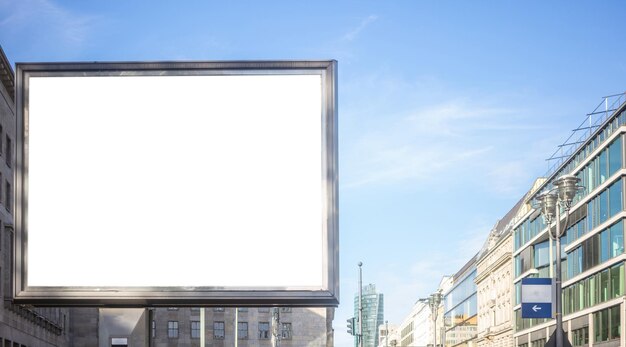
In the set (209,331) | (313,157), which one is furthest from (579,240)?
(313,157)

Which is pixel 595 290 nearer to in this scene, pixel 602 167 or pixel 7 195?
pixel 602 167

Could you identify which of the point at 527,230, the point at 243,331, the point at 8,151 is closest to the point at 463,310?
the point at 243,331

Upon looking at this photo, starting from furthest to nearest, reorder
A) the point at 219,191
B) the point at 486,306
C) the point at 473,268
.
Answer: the point at 473,268
the point at 486,306
the point at 219,191

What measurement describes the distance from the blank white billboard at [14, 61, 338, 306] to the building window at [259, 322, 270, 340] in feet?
390

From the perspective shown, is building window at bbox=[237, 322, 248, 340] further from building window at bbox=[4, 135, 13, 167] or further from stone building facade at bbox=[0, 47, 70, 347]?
building window at bbox=[4, 135, 13, 167]

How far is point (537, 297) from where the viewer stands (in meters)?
35.4

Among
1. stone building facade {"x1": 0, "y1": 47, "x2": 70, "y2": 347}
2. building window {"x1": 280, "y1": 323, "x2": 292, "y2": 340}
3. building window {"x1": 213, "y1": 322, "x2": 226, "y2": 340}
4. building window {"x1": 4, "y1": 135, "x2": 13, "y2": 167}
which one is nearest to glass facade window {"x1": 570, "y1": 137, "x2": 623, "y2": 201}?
stone building facade {"x1": 0, "y1": 47, "x2": 70, "y2": 347}

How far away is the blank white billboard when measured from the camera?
6.61 metres

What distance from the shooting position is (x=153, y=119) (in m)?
6.76

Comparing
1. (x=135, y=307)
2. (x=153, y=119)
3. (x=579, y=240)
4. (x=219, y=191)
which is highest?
(x=579, y=240)

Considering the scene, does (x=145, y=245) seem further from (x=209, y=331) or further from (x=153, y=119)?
(x=209, y=331)

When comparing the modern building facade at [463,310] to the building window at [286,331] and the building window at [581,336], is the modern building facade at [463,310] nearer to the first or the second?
the building window at [286,331]

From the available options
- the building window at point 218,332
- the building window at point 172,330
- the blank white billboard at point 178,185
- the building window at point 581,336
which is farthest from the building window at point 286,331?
the blank white billboard at point 178,185

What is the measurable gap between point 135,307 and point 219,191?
99 centimetres
